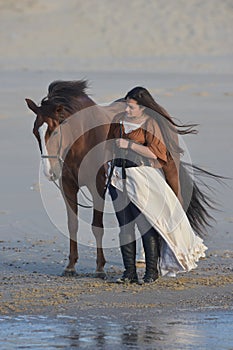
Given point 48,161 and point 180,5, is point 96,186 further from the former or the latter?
point 180,5

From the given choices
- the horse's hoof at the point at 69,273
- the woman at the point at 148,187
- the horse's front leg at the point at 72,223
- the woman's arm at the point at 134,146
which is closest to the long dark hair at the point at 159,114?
the woman at the point at 148,187

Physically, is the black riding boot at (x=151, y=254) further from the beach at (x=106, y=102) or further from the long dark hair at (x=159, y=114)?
the long dark hair at (x=159, y=114)

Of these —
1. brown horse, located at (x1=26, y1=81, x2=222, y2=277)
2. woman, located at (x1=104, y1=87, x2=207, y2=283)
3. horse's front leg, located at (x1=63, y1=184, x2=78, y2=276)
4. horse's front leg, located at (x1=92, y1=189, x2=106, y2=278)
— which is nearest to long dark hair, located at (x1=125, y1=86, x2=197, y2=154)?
woman, located at (x1=104, y1=87, x2=207, y2=283)

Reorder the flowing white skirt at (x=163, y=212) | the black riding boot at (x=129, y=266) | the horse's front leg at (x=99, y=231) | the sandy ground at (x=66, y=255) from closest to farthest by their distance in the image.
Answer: the sandy ground at (x=66, y=255) → the flowing white skirt at (x=163, y=212) → the black riding boot at (x=129, y=266) → the horse's front leg at (x=99, y=231)

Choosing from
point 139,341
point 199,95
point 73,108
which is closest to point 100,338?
point 139,341

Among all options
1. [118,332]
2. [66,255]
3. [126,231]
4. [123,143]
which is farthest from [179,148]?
[118,332]

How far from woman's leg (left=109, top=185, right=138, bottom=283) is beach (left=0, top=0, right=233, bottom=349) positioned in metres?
0.16

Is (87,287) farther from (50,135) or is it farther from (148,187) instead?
(50,135)

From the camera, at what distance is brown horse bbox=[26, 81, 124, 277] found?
29.8ft

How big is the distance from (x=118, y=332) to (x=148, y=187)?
1.79 metres

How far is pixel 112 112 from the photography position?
31.6ft

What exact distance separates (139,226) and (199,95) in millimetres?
13047

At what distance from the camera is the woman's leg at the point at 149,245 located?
9.13 meters

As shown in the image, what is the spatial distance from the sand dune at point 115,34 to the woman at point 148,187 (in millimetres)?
18298
